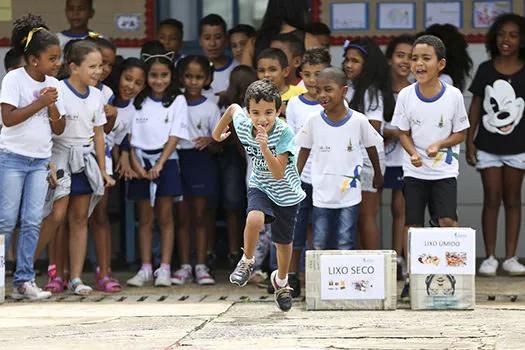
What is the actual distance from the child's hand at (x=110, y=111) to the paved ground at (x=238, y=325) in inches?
52.2

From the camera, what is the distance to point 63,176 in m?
7.38

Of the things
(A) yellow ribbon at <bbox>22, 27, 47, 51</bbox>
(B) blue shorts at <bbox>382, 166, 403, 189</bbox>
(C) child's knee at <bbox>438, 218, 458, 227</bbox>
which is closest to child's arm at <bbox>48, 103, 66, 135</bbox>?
(A) yellow ribbon at <bbox>22, 27, 47, 51</bbox>

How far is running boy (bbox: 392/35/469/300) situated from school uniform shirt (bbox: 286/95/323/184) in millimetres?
714

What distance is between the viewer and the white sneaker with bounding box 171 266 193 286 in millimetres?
8008

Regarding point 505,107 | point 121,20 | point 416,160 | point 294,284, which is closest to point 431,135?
point 416,160

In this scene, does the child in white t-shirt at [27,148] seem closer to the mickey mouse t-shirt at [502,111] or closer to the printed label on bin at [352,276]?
the printed label on bin at [352,276]

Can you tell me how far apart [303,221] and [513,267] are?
1.87 metres

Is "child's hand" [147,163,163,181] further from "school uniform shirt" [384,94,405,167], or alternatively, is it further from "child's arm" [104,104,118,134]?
"school uniform shirt" [384,94,405,167]

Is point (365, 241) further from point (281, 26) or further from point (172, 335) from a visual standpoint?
point (172, 335)

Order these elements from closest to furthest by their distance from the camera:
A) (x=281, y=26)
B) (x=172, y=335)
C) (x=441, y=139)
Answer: (x=172, y=335), (x=441, y=139), (x=281, y=26)

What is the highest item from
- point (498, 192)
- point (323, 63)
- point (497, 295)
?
point (323, 63)

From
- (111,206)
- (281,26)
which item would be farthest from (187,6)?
(111,206)

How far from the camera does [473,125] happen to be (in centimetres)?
838

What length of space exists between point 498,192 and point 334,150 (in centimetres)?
198
